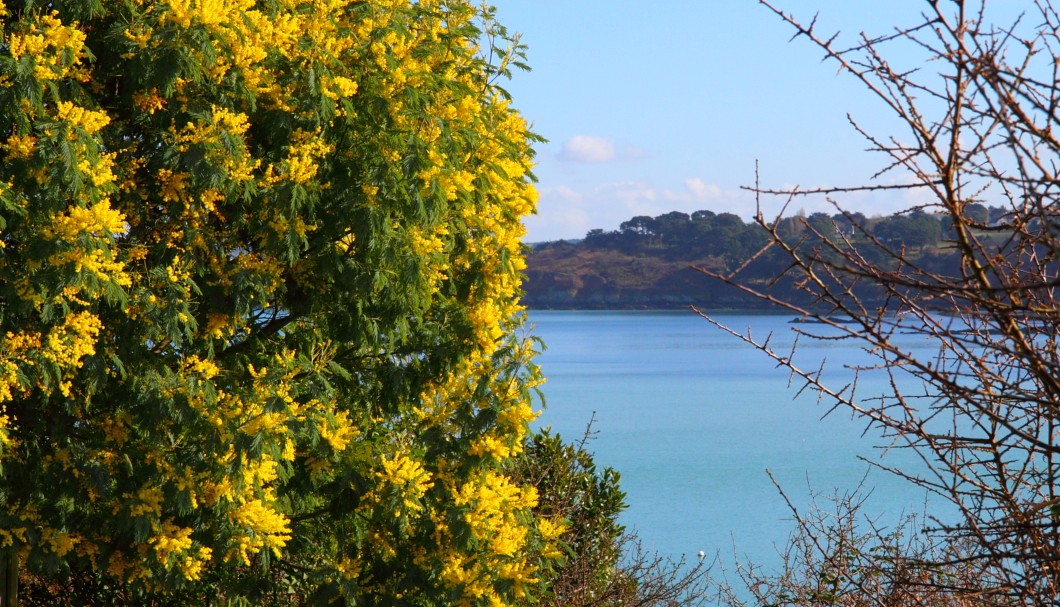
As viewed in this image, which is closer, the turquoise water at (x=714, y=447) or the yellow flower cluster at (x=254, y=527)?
the yellow flower cluster at (x=254, y=527)

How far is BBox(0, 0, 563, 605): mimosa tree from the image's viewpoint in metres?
6.53

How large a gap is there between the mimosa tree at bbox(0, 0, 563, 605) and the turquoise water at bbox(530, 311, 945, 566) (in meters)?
1.23

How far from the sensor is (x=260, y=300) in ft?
24.1

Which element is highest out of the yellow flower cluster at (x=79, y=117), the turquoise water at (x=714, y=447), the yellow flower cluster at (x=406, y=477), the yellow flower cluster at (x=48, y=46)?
the yellow flower cluster at (x=48, y=46)

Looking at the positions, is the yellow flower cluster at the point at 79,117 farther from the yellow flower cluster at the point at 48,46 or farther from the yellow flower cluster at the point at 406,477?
the yellow flower cluster at the point at 406,477

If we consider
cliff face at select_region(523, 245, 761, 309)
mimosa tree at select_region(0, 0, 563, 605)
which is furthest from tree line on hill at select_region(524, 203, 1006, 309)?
mimosa tree at select_region(0, 0, 563, 605)

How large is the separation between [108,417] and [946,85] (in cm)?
583

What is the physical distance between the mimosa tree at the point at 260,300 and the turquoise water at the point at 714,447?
1228 millimetres

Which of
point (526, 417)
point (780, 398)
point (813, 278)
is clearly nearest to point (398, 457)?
point (526, 417)

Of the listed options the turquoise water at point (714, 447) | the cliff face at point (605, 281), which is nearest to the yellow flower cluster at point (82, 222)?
the turquoise water at point (714, 447)

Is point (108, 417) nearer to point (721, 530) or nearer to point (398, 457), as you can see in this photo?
point (398, 457)

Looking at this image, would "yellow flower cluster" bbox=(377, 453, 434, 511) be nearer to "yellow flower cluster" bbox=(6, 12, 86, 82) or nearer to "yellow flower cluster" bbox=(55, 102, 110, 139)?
"yellow flower cluster" bbox=(55, 102, 110, 139)

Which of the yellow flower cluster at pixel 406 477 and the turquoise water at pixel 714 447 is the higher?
the yellow flower cluster at pixel 406 477

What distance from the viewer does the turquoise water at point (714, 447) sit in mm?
23078
